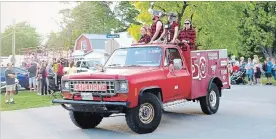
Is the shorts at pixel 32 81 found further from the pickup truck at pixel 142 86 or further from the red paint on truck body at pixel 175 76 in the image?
the red paint on truck body at pixel 175 76

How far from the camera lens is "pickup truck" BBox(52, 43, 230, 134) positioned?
7.76 m

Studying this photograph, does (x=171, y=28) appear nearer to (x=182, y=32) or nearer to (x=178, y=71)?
(x=182, y=32)

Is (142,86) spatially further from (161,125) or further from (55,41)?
(55,41)

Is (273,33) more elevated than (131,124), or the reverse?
(273,33)

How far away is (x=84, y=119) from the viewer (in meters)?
8.94

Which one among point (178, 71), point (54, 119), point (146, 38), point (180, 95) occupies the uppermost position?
point (146, 38)

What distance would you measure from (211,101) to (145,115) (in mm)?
3456

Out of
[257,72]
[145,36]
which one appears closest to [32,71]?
[145,36]

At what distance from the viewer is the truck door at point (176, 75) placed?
896cm

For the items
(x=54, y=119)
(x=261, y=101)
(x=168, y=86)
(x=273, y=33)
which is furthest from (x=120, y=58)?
(x=273, y=33)

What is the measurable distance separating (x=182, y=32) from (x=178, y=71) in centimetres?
167

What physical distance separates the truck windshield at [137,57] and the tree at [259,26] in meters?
29.5

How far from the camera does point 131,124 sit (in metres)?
7.86

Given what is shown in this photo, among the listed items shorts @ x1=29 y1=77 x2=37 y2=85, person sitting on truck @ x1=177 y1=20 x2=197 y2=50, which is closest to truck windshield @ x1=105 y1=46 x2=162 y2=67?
person sitting on truck @ x1=177 y1=20 x2=197 y2=50
